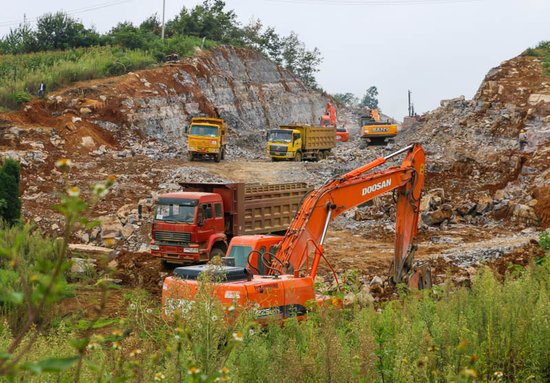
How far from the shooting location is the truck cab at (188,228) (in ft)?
64.7

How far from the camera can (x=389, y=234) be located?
27156mm

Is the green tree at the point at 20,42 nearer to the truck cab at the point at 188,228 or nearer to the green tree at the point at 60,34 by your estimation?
the green tree at the point at 60,34

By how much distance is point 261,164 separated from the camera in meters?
40.3

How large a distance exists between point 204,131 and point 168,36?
983 inches

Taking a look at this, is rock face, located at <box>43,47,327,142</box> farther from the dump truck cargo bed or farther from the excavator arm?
the excavator arm

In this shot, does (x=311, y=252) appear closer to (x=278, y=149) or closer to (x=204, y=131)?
(x=204, y=131)

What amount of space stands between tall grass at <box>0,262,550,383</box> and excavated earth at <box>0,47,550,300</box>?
9.14 m

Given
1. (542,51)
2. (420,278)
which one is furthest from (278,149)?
(420,278)

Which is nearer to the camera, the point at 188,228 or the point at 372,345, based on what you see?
the point at 372,345

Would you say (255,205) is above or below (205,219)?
above

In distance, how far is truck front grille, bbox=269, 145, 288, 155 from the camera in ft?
139

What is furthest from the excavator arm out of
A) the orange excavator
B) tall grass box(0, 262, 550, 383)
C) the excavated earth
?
tall grass box(0, 262, 550, 383)

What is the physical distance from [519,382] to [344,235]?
20674mm

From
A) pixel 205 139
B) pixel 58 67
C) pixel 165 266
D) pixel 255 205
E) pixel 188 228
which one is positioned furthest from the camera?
pixel 58 67
